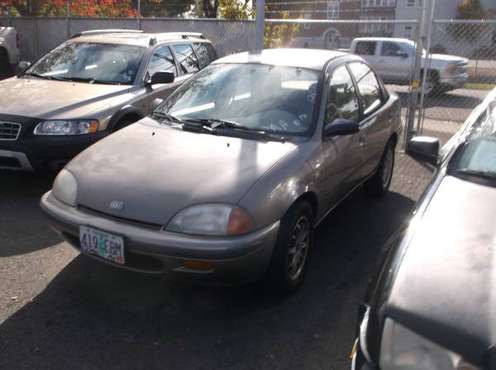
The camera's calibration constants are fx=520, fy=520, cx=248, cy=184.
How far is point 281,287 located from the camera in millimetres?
3359

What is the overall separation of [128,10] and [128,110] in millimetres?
14255

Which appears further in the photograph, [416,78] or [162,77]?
[416,78]

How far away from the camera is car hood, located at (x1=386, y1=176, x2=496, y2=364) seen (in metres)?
1.74

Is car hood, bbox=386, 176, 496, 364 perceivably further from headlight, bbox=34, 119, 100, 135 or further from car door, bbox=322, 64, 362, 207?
headlight, bbox=34, 119, 100, 135

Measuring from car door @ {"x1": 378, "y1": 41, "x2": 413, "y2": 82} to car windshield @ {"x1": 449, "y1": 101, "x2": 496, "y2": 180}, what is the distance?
45.5 feet

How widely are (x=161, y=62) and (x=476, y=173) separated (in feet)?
15.3

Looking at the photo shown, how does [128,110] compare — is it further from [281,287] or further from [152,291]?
[281,287]

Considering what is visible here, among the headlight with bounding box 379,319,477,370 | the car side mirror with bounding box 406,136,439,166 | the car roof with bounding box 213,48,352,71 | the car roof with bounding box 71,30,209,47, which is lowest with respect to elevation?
the headlight with bounding box 379,319,477,370

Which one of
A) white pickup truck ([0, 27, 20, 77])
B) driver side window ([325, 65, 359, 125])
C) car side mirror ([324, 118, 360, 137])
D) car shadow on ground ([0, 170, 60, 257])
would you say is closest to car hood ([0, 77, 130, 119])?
car shadow on ground ([0, 170, 60, 257])

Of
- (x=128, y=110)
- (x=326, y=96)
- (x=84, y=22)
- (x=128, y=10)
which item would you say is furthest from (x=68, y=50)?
(x=128, y=10)

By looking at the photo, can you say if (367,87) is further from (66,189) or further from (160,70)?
(66,189)

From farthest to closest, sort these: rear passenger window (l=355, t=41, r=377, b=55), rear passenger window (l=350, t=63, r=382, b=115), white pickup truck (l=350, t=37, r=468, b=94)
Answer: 1. rear passenger window (l=355, t=41, r=377, b=55)
2. white pickup truck (l=350, t=37, r=468, b=94)
3. rear passenger window (l=350, t=63, r=382, b=115)

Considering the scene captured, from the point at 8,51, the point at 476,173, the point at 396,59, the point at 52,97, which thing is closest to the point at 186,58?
the point at 52,97

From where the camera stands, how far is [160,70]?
21.0 ft
